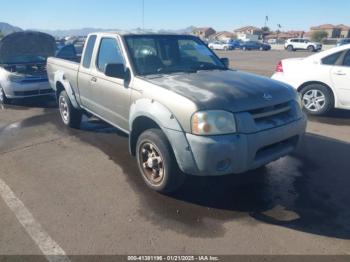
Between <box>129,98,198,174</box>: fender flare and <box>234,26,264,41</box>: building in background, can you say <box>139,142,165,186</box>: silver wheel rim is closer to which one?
<box>129,98,198,174</box>: fender flare

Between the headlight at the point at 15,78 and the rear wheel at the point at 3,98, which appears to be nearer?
the headlight at the point at 15,78

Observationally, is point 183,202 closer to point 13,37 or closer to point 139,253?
point 139,253

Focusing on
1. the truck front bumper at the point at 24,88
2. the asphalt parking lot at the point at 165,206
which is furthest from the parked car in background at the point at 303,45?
the asphalt parking lot at the point at 165,206

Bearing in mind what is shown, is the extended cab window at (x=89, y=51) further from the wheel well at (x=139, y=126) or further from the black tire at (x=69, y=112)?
the wheel well at (x=139, y=126)

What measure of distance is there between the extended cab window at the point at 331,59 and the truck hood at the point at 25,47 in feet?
25.8

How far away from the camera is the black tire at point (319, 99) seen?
7.02 metres

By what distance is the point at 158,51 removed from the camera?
4.61 m

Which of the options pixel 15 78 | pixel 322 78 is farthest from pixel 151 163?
pixel 15 78

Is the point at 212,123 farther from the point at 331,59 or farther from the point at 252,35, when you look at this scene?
the point at 252,35

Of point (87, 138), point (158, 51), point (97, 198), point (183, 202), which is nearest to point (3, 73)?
point (87, 138)

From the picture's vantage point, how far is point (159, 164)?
3.82 metres

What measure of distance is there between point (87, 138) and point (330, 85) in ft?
16.7

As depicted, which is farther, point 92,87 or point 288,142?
point 92,87

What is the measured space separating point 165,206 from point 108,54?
8.00 ft
